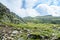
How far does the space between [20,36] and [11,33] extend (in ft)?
8.06

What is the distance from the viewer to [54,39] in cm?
3434

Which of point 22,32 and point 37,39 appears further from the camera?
point 22,32

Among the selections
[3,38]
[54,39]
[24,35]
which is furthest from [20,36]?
[54,39]

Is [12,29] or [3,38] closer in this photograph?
[3,38]

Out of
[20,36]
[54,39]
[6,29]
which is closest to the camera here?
[54,39]

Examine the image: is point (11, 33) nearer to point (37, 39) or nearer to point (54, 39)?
point (37, 39)

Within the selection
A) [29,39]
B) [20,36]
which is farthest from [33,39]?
[20,36]

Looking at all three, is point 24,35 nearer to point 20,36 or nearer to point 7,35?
point 20,36

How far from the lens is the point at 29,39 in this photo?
35.3 metres

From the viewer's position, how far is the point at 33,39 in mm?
35094

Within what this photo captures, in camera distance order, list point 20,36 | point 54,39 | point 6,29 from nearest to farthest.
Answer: point 54,39, point 20,36, point 6,29

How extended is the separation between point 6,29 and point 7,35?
378cm

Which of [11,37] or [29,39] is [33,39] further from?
[11,37]

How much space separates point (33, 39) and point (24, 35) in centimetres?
263
